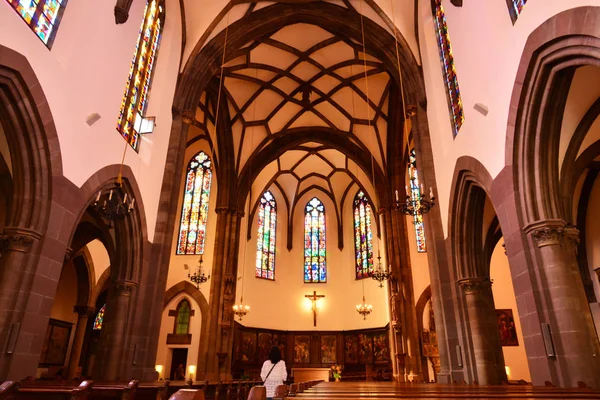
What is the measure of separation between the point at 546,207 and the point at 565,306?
1.77 meters

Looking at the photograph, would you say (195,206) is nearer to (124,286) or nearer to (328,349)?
(124,286)

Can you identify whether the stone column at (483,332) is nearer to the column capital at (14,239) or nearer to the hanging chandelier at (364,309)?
the column capital at (14,239)

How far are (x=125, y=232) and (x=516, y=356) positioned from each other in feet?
54.5

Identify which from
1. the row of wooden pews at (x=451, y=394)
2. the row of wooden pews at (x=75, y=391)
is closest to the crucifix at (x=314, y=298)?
the row of wooden pews at (x=75, y=391)

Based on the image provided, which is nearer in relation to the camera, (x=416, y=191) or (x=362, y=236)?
(x=416, y=191)

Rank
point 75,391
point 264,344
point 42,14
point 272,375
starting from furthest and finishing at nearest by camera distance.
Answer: point 264,344 < point 42,14 < point 272,375 < point 75,391

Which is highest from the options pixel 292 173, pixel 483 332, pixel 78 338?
pixel 292 173

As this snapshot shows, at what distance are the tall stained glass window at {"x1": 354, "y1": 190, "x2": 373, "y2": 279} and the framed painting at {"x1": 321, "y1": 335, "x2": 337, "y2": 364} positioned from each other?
4038 mm

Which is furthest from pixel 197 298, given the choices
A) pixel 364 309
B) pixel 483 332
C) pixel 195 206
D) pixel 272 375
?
pixel 272 375

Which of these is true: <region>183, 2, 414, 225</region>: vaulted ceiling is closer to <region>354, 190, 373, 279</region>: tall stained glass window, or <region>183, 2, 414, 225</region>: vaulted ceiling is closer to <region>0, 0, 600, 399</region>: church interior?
<region>0, 0, 600, 399</region>: church interior

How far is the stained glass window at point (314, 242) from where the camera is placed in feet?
85.8

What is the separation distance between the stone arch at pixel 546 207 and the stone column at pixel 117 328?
9.07 m

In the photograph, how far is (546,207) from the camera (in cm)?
741

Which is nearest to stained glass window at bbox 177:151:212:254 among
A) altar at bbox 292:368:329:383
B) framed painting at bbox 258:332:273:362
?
framed painting at bbox 258:332:273:362
